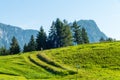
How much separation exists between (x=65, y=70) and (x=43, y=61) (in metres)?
14.2

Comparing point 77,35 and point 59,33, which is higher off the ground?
point 59,33

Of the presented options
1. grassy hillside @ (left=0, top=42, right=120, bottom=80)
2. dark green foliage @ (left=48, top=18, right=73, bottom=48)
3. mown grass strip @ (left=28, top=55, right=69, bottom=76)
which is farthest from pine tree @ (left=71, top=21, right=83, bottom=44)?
mown grass strip @ (left=28, top=55, right=69, bottom=76)

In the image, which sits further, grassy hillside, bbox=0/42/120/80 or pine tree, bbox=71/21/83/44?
pine tree, bbox=71/21/83/44

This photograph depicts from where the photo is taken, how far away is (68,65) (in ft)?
277

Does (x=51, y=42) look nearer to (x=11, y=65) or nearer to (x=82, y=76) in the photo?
(x=11, y=65)

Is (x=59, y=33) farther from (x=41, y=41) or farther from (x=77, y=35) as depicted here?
(x=77, y=35)

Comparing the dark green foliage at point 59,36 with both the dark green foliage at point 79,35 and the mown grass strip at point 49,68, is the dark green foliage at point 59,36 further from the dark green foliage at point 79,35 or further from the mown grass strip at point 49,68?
the mown grass strip at point 49,68

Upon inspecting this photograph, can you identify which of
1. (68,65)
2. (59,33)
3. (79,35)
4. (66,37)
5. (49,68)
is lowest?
(49,68)

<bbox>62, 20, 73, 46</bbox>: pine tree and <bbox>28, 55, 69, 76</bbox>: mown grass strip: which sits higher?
<bbox>62, 20, 73, 46</bbox>: pine tree

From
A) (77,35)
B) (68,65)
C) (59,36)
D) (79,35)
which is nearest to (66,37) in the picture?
(59,36)

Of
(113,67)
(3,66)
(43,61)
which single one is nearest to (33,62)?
(43,61)

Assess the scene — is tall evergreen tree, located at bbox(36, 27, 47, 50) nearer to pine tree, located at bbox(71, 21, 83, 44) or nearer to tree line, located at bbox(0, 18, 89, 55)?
tree line, located at bbox(0, 18, 89, 55)

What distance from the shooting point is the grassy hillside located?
7144 cm

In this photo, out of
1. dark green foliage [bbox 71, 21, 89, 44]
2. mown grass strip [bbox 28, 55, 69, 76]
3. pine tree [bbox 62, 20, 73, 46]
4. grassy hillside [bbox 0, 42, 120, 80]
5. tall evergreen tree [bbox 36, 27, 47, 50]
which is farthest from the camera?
dark green foliage [bbox 71, 21, 89, 44]
